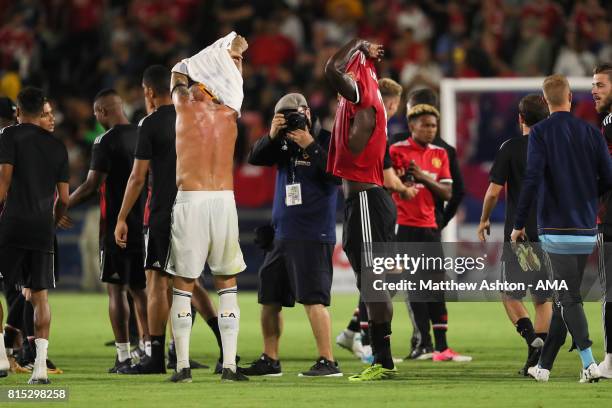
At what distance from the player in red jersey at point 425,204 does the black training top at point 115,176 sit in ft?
7.77

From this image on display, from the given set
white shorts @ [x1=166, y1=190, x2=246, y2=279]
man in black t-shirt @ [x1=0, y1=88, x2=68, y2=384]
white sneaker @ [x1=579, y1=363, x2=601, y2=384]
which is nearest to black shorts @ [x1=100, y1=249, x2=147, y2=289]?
man in black t-shirt @ [x1=0, y1=88, x2=68, y2=384]

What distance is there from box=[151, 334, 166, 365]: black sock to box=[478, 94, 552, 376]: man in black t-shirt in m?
2.67

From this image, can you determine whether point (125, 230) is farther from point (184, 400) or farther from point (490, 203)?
point (490, 203)

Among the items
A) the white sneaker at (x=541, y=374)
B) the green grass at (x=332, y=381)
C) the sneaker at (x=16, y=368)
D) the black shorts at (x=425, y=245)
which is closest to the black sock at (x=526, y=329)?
the green grass at (x=332, y=381)

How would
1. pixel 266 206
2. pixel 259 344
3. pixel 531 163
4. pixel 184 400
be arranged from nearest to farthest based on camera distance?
1. pixel 184 400
2. pixel 531 163
3. pixel 259 344
4. pixel 266 206

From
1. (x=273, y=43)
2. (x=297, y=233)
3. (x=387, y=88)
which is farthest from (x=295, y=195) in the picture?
(x=273, y=43)

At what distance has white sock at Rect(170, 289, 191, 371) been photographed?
898 cm

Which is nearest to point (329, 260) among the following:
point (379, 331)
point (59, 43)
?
point (379, 331)

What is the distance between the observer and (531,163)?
8867 mm

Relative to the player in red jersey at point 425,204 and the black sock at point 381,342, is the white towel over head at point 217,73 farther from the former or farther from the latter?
the player in red jersey at point 425,204

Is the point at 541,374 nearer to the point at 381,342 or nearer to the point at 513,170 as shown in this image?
the point at 381,342

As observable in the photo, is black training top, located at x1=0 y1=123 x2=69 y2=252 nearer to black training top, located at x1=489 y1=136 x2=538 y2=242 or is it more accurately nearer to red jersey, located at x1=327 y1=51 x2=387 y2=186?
red jersey, located at x1=327 y1=51 x2=387 y2=186

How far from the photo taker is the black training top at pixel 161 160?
9.80 m

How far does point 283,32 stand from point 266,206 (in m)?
4.06
